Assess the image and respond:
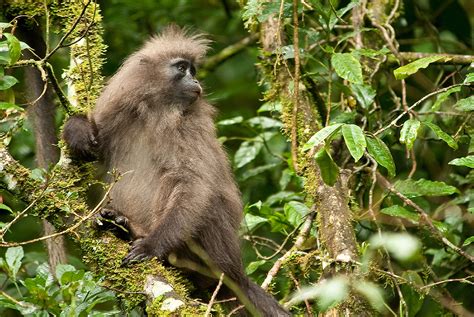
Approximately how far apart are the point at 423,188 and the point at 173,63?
211 centimetres

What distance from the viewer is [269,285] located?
17.3ft

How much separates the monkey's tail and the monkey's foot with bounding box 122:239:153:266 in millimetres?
761

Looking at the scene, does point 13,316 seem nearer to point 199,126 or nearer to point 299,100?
point 199,126

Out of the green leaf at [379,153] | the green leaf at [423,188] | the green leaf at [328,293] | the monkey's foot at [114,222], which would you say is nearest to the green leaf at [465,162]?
the green leaf at [379,153]

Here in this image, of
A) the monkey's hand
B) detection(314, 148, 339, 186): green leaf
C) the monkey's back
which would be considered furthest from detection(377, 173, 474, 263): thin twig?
the monkey's hand

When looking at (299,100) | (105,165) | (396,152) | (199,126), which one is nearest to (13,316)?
(105,165)

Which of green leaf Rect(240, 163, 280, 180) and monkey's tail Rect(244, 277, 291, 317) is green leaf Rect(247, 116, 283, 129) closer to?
green leaf Rect(240, 163, 280, 180)

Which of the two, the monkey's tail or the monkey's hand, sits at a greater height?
the monkey's hand

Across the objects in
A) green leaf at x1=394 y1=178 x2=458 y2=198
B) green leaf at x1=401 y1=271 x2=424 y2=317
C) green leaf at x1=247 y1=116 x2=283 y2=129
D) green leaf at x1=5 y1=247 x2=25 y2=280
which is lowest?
green leaf at x1=401 y1=271 x2=424 y2=317

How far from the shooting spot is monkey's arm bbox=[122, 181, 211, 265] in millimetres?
4976

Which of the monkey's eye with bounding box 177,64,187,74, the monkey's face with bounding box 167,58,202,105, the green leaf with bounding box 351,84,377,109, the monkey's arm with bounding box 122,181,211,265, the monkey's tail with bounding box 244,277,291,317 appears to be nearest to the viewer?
the monkey's arm with bounding box 122,181,211,265

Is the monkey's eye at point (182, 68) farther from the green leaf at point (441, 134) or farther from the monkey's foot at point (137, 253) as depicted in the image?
the green leaf at point (441, 134)

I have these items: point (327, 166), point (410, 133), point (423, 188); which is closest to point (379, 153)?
point (410, 133)

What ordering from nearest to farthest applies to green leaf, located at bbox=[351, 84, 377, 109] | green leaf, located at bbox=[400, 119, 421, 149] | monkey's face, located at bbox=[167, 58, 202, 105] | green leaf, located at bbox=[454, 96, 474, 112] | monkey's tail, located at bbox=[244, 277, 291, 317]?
1. green leaf, located at bbox=[400, 119, 421, 149]
2. green leaf, located at bbox=[454, 96, 474, 112]
3. monkey's tail, located at bbox=[244, 277, 291, 317]
4. green leaf, located at bbox=[351, 84, 377, 109]
5. monkey's face, located at bbox=[167, 58, 202, 105]
